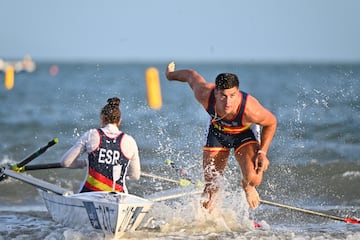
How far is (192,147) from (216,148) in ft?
21.8

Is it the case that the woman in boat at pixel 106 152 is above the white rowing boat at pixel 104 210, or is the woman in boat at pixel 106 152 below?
above

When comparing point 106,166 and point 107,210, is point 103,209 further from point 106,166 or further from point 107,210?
point 106,166

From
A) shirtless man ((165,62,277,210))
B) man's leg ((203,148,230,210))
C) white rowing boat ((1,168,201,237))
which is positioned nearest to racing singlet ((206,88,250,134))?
shirtless man ((165,62,277,210))

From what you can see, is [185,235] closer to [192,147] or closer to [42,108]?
[192,147]

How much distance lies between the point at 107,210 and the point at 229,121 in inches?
66.9

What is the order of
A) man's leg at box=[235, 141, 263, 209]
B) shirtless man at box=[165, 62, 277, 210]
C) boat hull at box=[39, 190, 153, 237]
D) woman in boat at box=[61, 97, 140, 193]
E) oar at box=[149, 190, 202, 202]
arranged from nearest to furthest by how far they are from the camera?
1. boat hull at box=[39, 190, 153, 237]
2. woman in boat at box=[61, 97, 140, 193]
3. shirtless man at box=[165, 62, 277, 210]
4. man's leg at box=[235, 141, 263, 209]
5. oar at box=[149, 190, 202, 202]

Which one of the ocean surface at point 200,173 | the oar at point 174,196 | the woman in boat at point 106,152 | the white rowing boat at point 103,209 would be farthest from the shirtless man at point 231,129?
the woman in boat at point 106,152

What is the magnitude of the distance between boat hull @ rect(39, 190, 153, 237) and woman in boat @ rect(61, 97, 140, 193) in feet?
0.65

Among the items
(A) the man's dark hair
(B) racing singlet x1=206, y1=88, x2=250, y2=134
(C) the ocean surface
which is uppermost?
(A) the man's dark hair

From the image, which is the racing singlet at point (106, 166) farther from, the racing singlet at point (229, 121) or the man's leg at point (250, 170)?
the man's leg at point (250, 170)

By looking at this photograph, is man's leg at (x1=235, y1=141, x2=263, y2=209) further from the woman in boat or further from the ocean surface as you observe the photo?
the woman in boat

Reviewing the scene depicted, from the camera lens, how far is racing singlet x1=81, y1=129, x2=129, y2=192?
8203mm

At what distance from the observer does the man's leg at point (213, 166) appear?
9.03 meters

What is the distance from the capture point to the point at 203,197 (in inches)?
367
